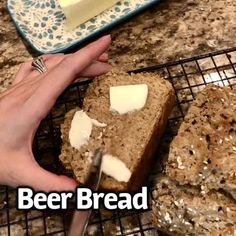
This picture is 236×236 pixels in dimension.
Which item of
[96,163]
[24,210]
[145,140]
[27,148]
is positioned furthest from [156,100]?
[24,210]

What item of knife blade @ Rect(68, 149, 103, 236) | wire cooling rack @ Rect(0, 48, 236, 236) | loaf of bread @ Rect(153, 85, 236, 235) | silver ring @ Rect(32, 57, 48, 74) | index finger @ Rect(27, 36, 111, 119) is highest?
index finger @ Rect(27, 36, 111, 119)

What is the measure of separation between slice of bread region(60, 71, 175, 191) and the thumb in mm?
57

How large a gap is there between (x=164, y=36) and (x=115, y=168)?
76cm

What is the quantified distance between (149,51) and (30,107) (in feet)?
2.10

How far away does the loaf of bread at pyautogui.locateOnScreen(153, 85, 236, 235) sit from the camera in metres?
1.30

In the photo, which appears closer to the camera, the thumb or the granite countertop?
the thumb

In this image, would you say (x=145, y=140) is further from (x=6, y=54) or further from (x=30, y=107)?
(x=6, y=54)

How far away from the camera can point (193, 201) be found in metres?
1.33

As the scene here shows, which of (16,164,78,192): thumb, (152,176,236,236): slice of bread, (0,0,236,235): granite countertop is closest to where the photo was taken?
(152,176,236,236): slice of bread

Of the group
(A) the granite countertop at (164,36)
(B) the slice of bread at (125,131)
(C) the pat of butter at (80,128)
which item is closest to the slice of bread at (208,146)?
(B) the slice of bread at (125,131)

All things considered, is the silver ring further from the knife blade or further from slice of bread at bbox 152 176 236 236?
slice of bread at bbox 152 176 236 236

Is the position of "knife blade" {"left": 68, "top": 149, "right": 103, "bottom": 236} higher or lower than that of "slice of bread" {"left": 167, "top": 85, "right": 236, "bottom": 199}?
higher

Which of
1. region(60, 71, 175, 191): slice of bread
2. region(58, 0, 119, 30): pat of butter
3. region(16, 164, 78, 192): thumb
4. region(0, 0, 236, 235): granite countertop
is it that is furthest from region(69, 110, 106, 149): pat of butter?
region(58, 0, 119, 30): pat of butter

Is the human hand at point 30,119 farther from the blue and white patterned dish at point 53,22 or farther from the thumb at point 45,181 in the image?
the blue and white patterned dish at point 53,22
